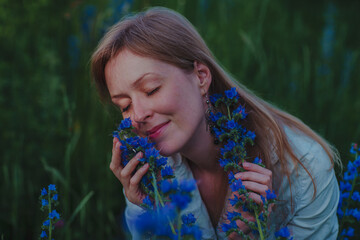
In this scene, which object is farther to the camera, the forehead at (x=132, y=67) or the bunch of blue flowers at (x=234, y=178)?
the forehead at (x=132, y=67)

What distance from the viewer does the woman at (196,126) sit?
1696mm

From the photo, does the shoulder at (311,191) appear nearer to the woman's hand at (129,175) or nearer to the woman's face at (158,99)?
the woman's face at (158,99)

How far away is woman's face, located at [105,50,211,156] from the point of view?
168 centimetres

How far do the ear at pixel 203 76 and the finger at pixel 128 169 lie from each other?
1.73 ft

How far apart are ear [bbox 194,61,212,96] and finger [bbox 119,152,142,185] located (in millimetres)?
527

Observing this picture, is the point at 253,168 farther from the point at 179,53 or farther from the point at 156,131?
the point at 179,53

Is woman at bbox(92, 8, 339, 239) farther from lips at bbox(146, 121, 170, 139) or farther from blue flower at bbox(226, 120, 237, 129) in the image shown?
blue flower at bbox(226, 120, 237, 129)

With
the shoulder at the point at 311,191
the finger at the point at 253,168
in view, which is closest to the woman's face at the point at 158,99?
the finger at the point at 253,168

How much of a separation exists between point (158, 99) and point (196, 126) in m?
0.22

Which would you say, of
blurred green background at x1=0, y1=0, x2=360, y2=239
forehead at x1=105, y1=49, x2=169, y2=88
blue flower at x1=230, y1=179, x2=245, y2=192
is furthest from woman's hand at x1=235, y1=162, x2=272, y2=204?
blurred green background at x1=0, y1=0, x2=360, y2=239

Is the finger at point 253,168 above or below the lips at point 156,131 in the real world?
below

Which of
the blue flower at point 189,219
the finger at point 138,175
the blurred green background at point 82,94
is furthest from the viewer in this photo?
the blurred green background at point 82,94

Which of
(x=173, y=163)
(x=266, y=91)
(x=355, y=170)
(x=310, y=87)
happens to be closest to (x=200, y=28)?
(x=266, y=91)

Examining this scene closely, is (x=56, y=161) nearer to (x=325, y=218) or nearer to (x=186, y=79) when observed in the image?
(x=186, y=79)
